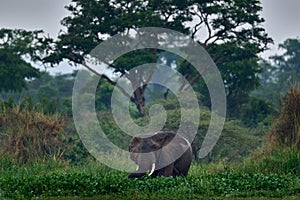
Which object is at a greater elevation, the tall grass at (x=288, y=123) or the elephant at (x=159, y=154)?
the tall grass at (x=288, y=123)

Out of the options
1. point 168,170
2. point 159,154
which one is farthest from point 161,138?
point 168,170

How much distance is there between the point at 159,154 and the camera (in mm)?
15086

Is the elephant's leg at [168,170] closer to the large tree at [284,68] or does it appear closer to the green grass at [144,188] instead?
the green grass at [144,188]

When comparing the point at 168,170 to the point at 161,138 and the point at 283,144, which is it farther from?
the point at 283,144

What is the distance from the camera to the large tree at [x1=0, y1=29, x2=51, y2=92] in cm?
3366

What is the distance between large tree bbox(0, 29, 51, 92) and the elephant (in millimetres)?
18981

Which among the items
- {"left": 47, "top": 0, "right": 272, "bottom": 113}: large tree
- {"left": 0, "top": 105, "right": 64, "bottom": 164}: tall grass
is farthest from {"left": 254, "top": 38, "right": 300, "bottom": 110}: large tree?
{"left": 0, "top": 105, "right": 64, "bottom": 164}: tall grass

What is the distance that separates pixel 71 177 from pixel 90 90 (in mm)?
26093

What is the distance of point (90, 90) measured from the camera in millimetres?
38656

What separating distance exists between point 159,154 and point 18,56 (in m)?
20.7

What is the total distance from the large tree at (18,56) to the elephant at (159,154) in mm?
18981

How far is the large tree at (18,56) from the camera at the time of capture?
33.7 m

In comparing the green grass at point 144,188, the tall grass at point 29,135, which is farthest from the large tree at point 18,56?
the green grass at point 144,188

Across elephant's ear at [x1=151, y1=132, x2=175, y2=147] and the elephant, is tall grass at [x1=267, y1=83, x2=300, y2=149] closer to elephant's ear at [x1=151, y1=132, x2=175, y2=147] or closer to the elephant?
the elephant
